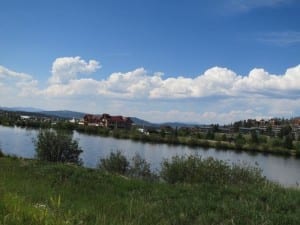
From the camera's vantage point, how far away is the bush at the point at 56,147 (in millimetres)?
50844

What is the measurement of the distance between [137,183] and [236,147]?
116m

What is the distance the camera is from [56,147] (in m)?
51.4

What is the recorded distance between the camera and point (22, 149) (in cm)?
7425

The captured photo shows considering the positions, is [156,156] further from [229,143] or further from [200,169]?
[229,143]

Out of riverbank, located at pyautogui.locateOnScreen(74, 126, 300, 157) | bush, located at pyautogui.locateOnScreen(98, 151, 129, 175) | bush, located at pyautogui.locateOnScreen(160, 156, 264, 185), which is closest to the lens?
bush, located at pyautogui.locateOnScreen(160, 156, 264, 185)

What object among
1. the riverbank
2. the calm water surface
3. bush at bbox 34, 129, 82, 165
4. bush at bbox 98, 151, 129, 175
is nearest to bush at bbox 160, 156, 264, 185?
bush at bbox 98, 151, 129, 175

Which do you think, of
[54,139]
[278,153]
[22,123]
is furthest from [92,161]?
[22,123]

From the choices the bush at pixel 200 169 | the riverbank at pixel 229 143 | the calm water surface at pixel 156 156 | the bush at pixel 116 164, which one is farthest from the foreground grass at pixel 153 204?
the riverbank at pixel 229 143

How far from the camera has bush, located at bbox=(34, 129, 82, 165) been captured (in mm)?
50844

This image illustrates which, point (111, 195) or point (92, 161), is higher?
point (111, 195)

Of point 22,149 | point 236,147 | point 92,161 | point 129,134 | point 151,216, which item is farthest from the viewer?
point 129,134

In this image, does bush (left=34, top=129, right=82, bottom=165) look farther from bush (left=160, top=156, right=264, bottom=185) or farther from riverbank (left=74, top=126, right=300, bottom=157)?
riverbank (left=74, top=126, right=300, bottom=157)

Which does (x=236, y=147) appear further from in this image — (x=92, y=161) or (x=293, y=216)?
(x=293, y=216)

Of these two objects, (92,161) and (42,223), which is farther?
(92,161)
